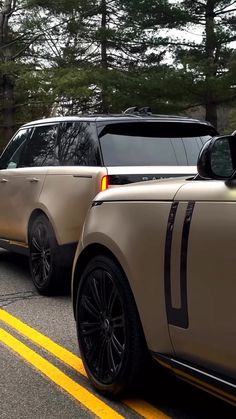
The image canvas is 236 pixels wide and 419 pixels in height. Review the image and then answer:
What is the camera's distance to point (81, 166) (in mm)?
6148

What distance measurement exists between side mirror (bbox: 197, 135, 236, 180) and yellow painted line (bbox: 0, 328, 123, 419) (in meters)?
1.52

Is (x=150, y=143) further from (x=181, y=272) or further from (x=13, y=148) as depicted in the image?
(x=181, y=272)

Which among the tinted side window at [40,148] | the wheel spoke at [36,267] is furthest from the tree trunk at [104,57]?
the wheel spoke at [36,267]

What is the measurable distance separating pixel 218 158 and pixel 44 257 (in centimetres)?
395

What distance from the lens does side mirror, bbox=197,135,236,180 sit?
112 inches

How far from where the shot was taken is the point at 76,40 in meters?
29.6

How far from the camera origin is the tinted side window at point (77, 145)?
20.0ft

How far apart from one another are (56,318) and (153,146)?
1980mm

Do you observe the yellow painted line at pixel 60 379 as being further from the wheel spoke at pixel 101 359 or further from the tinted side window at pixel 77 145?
the tinted side window at pixel 77 145

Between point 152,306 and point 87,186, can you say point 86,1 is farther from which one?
point 152,306

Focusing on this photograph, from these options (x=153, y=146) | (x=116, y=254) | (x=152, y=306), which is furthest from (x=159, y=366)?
(x=153, y=146)

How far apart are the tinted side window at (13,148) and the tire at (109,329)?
4.05 meters

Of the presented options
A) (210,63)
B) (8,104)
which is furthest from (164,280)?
(8,104)

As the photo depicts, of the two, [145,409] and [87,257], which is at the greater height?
[87,257]
